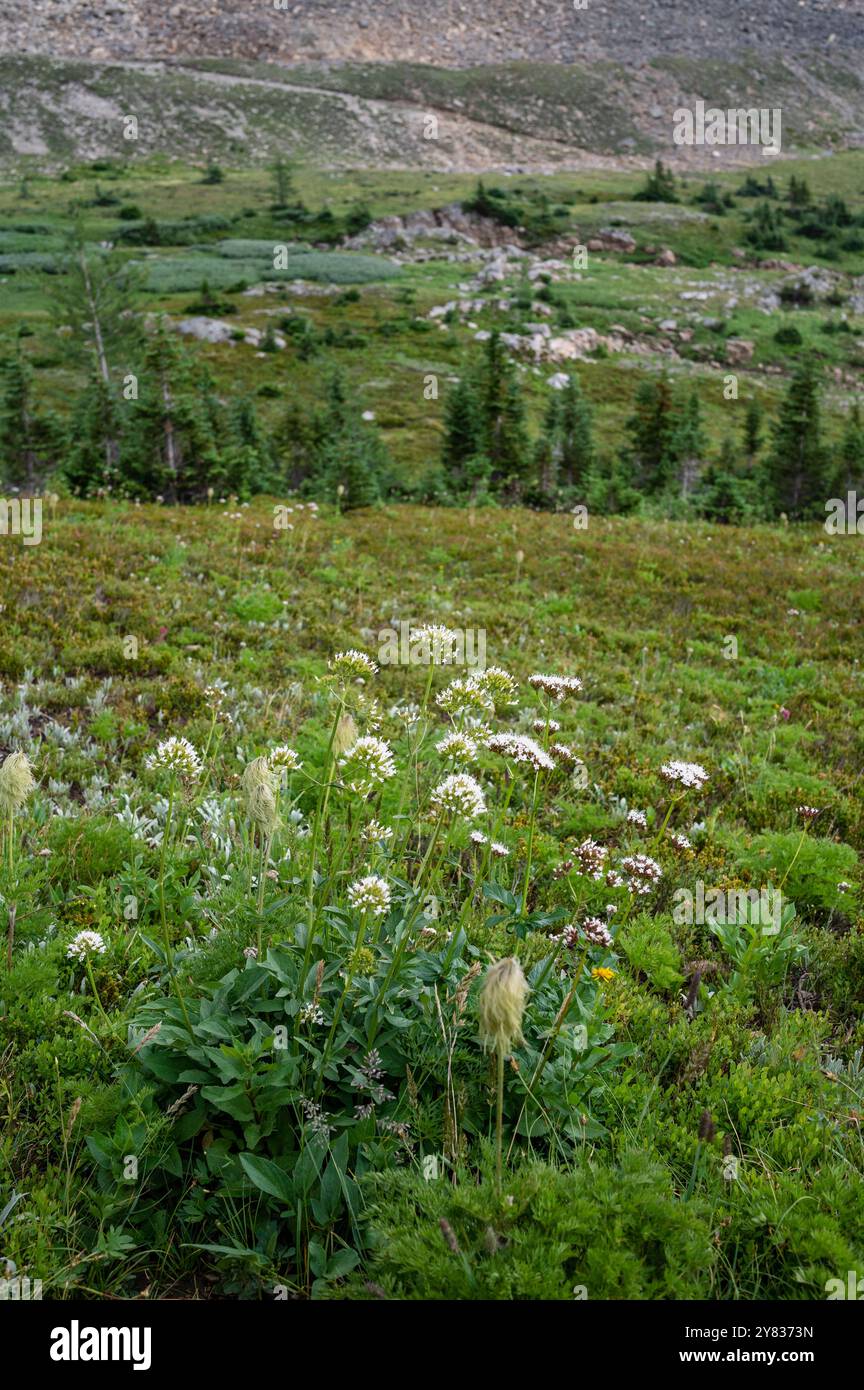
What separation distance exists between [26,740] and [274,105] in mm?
236729

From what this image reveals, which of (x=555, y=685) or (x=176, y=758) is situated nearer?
(x=176, y=758)

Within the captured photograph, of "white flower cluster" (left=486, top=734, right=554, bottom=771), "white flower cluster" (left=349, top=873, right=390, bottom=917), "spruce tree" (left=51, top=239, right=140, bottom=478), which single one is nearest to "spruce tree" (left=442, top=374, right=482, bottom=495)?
"spruce tree" (left=51, top=239, right=140, bottom=478)

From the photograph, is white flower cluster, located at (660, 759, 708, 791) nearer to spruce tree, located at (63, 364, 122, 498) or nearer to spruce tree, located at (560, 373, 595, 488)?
spruce tree, located at (63, 364, 122, 498)

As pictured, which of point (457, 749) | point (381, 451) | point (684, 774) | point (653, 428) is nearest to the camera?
point (457, 749)

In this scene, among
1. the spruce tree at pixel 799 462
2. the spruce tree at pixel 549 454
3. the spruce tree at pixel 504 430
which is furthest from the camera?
the spruce tree at pixel 549 454

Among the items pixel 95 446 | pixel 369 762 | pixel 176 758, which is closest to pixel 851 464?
pixel 95 446

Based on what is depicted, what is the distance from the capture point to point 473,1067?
3.00 meters

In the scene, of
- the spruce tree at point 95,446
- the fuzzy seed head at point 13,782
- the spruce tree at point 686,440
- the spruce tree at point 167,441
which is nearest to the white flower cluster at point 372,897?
the fuzzy seed head at point 13,782

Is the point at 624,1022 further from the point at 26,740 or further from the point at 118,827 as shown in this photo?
the point at 26,740

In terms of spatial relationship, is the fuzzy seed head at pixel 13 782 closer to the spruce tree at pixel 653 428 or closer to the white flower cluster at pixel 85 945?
the white flower cluster at pixel 85 945

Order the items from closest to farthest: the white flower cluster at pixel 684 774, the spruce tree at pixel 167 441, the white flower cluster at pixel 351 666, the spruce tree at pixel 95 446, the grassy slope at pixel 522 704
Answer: the grassy slope at pixel 522 704, the white flower cluster at pixel 351 666, the white flower cluster at pixel 684 774, the spruce tree at pixel 95 446, the spruce tree at pixel 167 441

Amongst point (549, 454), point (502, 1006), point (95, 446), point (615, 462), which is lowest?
point (502, 1006)

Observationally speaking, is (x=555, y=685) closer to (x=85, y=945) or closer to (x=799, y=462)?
(x=85, y=945)

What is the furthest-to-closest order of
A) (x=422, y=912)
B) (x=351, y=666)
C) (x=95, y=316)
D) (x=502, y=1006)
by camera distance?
1. (x=95, y=316)
2. (x=422, y=912)
3. (x=351, y=666)
4. (x=502, y=1006)
